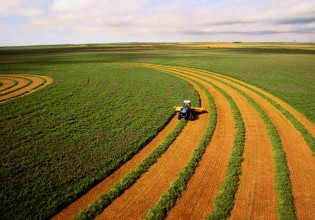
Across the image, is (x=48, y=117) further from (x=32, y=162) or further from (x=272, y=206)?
(x=272, y=206)

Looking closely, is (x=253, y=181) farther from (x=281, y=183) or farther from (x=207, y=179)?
(x=207, y=179)

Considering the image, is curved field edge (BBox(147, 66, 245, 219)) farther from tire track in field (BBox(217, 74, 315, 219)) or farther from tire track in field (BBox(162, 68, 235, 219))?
tire track in field (BBox(217, 74, 315, 219))

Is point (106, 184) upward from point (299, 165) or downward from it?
downward

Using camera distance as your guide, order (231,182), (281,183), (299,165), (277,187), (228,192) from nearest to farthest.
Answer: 1. (228,192)
2. (277,187)
3. (281,183)
4. (231,182)
5. (299,165)

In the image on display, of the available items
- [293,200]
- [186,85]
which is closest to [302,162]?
[293,200]

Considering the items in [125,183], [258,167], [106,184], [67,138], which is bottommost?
[106,184]

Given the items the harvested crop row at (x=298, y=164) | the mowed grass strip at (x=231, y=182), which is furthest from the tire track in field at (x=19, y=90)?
the harvested crop row at (x=298, y=164)

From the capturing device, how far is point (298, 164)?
11.8 meters

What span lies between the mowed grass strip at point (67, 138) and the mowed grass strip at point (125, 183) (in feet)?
4.07

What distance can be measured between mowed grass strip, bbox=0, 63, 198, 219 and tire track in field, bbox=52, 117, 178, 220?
312 millimetres

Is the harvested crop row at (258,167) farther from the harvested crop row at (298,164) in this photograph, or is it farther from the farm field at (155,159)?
the harvested crop row at (298,164)

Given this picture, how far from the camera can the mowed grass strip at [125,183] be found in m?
8.65

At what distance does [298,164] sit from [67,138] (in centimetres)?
1725

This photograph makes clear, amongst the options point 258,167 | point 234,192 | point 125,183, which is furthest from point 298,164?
point 125,183
